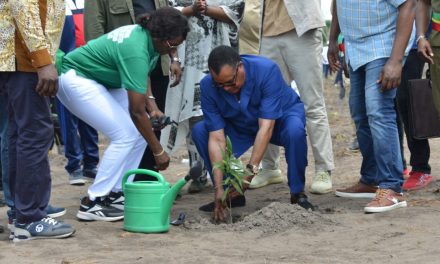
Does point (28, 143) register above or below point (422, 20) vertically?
below

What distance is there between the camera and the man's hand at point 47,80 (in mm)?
4625

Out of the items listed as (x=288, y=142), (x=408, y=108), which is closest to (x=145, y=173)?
(x=288, y=142)

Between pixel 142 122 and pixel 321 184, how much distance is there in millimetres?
1752

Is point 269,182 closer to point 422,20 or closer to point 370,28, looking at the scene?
point 370,28

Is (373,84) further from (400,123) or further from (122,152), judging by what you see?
(122,152)

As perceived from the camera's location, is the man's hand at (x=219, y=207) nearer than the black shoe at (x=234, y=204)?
Yes

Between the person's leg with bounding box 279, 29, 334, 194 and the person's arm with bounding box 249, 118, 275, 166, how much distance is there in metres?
0.93

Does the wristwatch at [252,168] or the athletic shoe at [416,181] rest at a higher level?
the wristwatch at [252,168]

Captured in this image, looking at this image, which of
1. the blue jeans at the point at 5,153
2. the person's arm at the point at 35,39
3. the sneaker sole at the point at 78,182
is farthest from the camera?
the sneaker sole at the point at 78,182

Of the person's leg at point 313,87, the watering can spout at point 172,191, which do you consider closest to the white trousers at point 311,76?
the person's leg at point 313,87

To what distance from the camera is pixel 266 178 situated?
692cm

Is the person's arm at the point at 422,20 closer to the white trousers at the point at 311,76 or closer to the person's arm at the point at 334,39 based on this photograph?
the person's arm at the point at 334,39

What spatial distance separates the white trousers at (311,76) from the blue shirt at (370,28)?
2.37ft

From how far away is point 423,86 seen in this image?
6.28 meters
